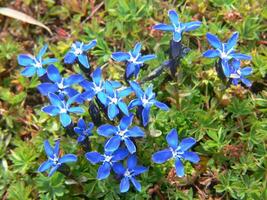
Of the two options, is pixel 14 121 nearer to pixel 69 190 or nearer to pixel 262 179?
pixel 69 190

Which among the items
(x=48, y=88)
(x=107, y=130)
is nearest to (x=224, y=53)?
A: (x=107, y=130)

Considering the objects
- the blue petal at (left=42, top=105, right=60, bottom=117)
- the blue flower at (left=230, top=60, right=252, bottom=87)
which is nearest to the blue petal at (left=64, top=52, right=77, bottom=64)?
the blue petal at (left=42, top=105, right=60, bottom=117)

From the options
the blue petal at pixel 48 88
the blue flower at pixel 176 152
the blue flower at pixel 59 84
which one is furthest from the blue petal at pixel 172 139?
the blue petal at pixel 48 88

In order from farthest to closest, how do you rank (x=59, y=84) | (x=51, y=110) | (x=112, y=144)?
(x=59, y=84) → (x=51, y=110) → (x=112, y=144)

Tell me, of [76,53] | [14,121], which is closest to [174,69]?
[76,53]

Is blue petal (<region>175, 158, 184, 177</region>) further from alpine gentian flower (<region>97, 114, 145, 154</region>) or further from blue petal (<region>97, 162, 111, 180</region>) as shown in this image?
blue petal (<region>97, 162, 111, 180</region>)

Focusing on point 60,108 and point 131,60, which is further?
point 131,60

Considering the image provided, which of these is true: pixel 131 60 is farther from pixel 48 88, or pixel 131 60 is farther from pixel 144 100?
pixel 48 88

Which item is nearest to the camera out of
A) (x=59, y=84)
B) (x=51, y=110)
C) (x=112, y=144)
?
(x=112, y=144)
